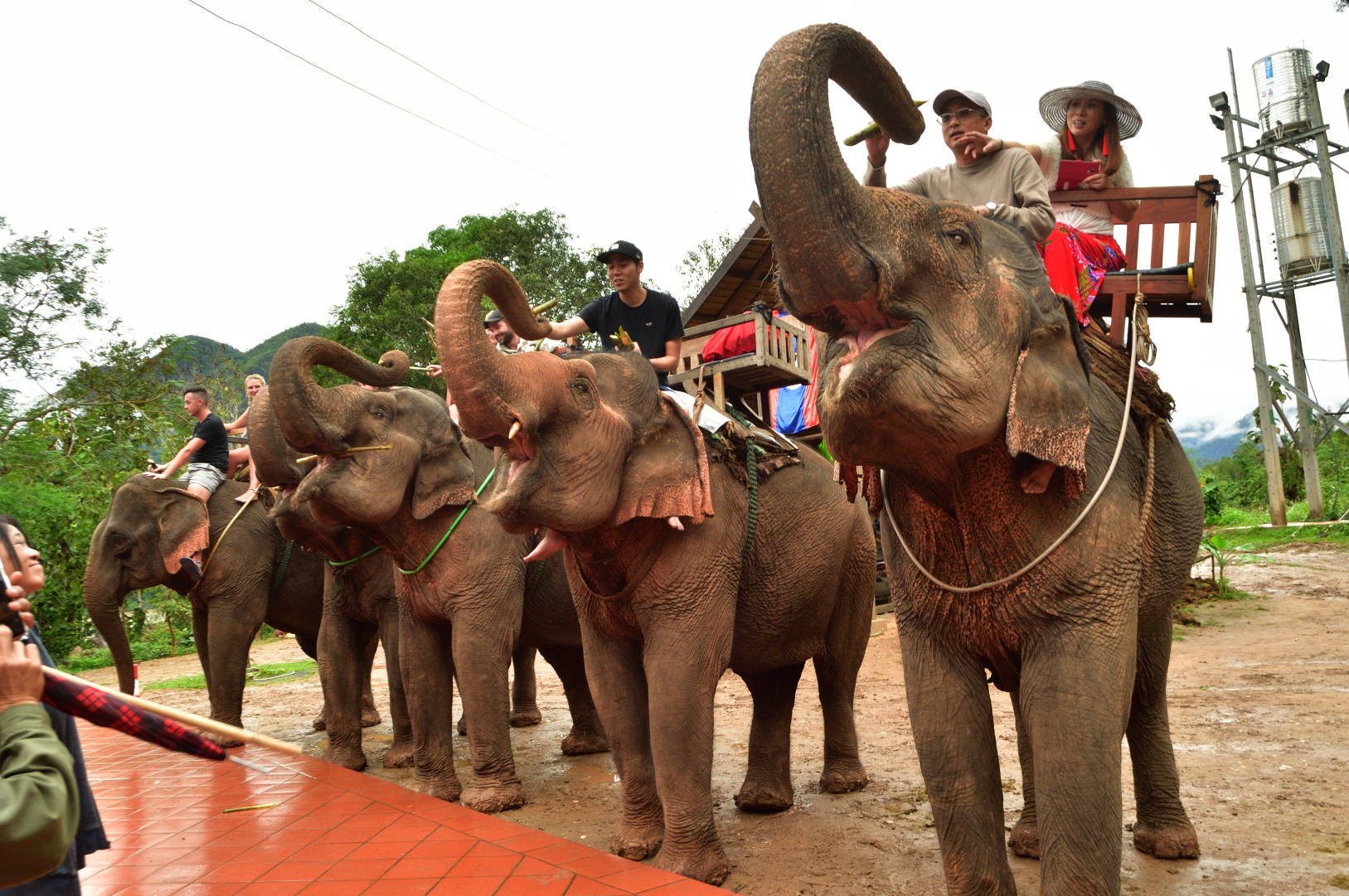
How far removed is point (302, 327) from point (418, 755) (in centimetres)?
7558

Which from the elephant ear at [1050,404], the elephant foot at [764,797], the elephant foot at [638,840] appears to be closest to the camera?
the elephant ear at [1050,404]

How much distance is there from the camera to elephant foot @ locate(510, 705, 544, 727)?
822 cm

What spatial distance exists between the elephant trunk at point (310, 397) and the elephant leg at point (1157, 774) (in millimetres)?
4231

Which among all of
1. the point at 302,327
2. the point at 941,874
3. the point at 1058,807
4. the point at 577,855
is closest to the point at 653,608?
the point at 577,855

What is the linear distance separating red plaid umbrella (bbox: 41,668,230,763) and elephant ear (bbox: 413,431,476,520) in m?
3.66

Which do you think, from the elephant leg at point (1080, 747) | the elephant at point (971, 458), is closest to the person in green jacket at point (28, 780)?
the elephant at point (971, 458)

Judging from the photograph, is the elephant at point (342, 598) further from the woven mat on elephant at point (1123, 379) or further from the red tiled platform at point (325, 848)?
the woven mat on elephant at point (1123, 379)

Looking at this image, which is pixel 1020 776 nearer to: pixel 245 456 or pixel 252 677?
pixel 245 456

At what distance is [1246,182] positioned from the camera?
20.7 m

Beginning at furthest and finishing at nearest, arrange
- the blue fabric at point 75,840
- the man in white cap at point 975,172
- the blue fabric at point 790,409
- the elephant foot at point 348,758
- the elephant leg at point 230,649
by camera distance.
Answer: the blue fabric at point 790,409 < the elephant leg at point 230,649 < the elephant foot at point 348,758 < the man in white cap at point 975,172 < the blue fabric at point 75,840

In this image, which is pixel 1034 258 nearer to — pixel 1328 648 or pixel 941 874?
pixel 941 874

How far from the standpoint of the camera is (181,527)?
762 centimetres

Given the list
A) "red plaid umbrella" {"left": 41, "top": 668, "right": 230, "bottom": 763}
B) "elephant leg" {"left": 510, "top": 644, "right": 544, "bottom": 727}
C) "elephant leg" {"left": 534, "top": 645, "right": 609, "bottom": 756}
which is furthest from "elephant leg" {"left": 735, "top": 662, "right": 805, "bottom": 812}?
"red plaid umbrella" {"left": 41, "top": 668, "right": 230, "bottom": 763}

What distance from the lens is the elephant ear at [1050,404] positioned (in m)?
2.47
